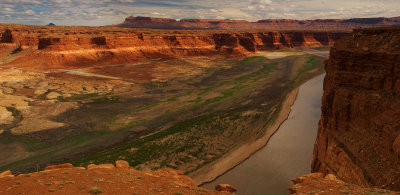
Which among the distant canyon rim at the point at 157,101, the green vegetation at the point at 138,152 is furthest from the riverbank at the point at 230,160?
the green vegetation at the point at 138,152

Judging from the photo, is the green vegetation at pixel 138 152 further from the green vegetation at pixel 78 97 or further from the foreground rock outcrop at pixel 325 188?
the green vegetation at pixel 78 97

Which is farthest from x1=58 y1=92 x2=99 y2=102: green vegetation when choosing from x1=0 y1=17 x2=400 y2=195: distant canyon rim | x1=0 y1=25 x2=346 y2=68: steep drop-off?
x1=0 y1=25 x2=346 y2=68: steep drop-off

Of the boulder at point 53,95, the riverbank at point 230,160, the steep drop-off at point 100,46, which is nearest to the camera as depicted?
the riverbank at point 230,160

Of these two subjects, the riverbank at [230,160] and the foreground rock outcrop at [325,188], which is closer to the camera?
the foreground rock outcrop at [325,188]

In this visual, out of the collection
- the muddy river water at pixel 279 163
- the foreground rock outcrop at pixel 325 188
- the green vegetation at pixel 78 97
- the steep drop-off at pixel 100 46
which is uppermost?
the steep drop-off at pixel 100 46

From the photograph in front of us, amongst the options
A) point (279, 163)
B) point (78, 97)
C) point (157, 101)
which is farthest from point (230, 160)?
point (78, 97)

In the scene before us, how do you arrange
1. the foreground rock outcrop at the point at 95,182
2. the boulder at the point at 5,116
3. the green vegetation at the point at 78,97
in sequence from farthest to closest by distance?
the green vegetation at the point at 78,97
the boulder at the point at 5,116
the foreground rock outcrop at the point at 95,182

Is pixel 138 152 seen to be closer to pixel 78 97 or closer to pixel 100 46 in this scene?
pixel 78 97

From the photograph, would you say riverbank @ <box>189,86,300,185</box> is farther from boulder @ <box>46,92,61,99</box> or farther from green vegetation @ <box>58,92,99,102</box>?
boulder @ <box>46,92,61,99</box>
